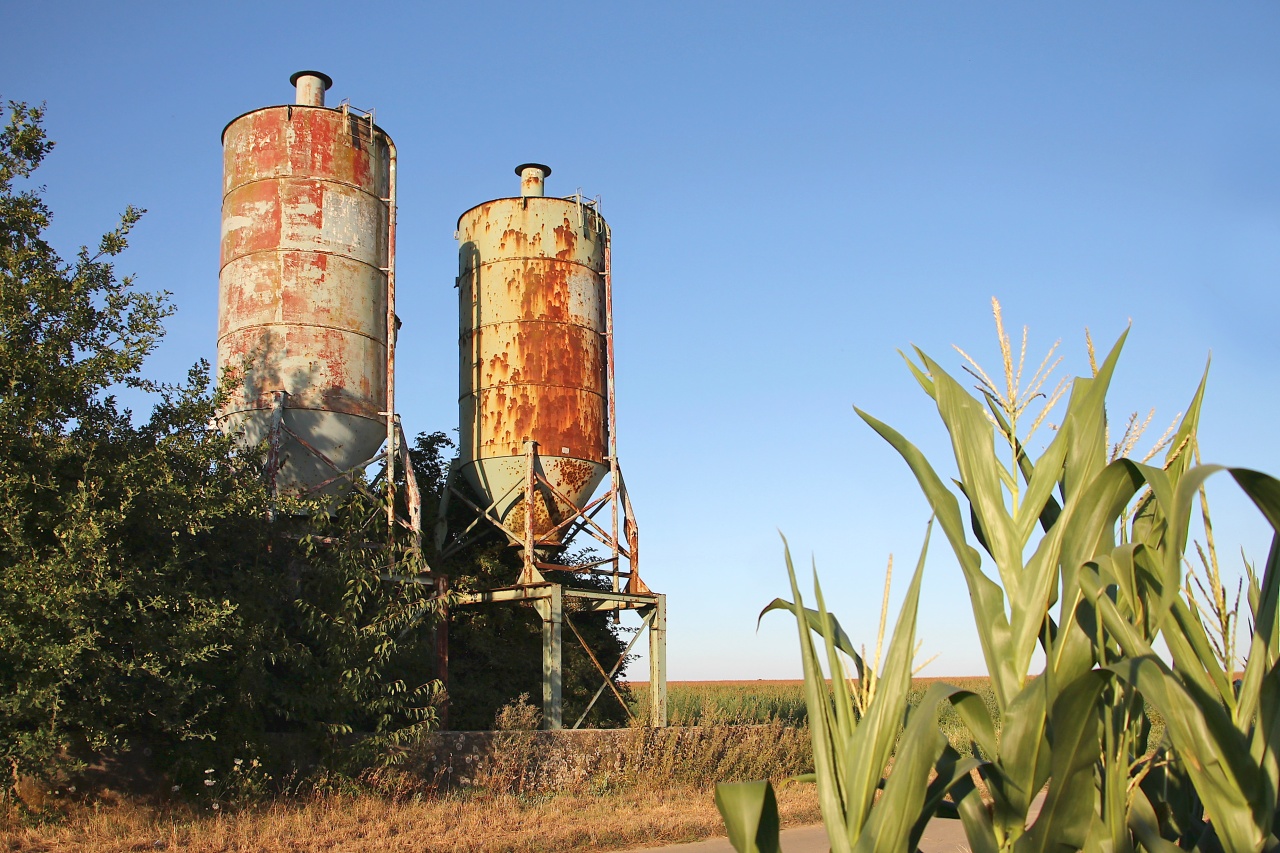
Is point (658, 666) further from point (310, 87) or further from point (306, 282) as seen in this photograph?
point (310, 87)

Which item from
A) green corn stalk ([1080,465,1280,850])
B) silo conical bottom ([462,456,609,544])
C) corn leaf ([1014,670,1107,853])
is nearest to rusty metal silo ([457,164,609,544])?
silo conical bottom ([462,456,609,544])

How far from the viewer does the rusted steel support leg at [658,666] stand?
1795 cm

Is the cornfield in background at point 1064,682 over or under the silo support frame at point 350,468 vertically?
under

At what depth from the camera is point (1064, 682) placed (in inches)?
115

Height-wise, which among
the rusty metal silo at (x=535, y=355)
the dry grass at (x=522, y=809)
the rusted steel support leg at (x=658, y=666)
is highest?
the rusty metal silo at (x=535, y=355)

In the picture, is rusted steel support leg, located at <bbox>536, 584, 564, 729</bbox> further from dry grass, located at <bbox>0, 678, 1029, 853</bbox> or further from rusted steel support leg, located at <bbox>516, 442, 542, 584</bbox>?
dry grass, located at <bbox>0, 678, 1029, 853</bbox>

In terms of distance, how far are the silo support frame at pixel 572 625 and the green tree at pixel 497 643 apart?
2.29 feet

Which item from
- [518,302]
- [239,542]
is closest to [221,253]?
[518,302]

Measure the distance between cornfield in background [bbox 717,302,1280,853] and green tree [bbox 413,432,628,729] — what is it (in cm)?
1571

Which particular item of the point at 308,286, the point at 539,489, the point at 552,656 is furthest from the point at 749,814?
the point at 539,489

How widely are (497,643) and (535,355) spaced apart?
17.0 ft

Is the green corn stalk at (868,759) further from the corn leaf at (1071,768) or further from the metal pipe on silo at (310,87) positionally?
the metal pipe on silo at (310,87)

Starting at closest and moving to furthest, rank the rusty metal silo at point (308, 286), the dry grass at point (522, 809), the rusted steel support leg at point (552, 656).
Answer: the dry grass at point (522, 809) < the rusty metal silo at point (308, 286) < the rusted steel support leg at point (552, 656)

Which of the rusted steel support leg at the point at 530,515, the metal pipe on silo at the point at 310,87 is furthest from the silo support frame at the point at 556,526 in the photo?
the metal pipe on silo at the point at 310,87
